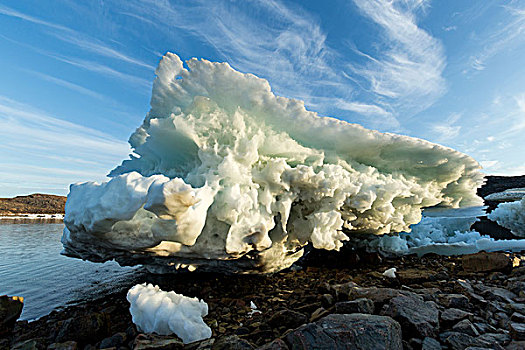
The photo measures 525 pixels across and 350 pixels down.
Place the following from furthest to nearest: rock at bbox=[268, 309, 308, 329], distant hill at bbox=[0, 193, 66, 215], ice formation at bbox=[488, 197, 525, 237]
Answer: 1. distant hill at bbox=[0, 193, 66, 215]
2. ice formation at bbox=[488, 197, 525, 237]
3. rock at bbox=[268, 309, 308, 329]

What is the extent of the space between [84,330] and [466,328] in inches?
188

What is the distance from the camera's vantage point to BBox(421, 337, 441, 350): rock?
2.41 meters

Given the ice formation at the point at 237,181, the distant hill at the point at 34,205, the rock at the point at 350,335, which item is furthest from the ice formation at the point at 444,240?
the distant hill at the point at 34,205

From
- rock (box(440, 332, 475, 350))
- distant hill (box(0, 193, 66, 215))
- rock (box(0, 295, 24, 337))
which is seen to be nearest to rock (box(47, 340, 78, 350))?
rock (box(0, 295, 24, 337))

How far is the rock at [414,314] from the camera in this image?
102 inches

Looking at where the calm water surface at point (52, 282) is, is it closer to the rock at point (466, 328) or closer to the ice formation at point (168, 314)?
the ice formation at point (168, 314)

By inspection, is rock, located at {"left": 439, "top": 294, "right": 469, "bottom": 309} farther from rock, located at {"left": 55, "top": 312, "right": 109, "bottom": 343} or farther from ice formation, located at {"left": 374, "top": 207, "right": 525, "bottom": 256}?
ice formation, located at {"left": 374, "top": 207, "right": 525, "bottom": 256}

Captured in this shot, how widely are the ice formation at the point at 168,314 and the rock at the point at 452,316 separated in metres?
2.80

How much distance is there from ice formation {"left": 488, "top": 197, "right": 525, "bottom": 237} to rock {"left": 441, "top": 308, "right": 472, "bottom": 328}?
34.1ft

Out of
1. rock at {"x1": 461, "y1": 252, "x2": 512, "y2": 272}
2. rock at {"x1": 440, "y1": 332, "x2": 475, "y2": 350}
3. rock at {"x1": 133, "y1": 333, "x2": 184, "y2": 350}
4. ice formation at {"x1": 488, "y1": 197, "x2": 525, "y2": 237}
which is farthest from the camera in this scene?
ice formation at {"x1": 488, "y1": 197, "x2": 525, "y2": 237}

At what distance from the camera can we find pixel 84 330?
365cm

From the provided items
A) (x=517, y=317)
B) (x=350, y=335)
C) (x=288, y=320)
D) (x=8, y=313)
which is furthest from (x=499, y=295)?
(x=8, y=313)

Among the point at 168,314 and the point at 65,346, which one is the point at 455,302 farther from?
the point at 65,346

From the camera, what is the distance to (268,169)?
16.8 feet
